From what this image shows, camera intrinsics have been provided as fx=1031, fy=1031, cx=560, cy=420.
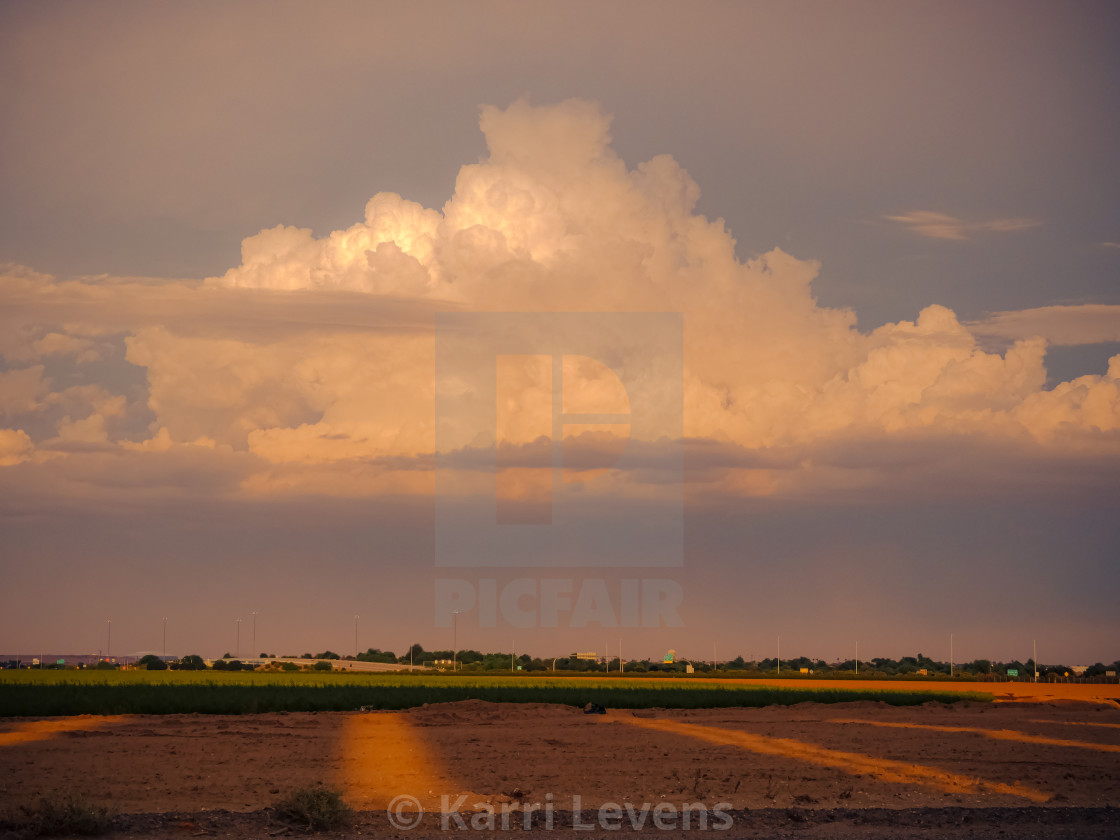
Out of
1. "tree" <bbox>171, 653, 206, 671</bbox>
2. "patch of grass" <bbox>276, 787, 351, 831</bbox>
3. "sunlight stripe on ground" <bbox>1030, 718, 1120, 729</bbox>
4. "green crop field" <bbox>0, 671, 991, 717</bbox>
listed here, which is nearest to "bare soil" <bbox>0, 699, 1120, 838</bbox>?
"patch of grass" <bbox>276, 787, 351, 831</bbox>

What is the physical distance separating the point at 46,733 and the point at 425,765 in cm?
1542

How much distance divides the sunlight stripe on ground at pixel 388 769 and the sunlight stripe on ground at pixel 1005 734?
2039 centimetres

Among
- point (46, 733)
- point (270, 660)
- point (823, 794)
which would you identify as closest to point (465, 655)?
point (270, 660)

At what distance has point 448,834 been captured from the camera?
17.9 m

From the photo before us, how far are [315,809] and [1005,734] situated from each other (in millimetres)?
29913

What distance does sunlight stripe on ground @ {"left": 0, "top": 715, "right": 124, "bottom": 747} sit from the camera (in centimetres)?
3256

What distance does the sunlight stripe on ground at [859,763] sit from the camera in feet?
76.6

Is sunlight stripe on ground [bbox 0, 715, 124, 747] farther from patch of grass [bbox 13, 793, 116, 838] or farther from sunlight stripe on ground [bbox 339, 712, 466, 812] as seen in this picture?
patch of grass [bbox 13, 793, 116, 838]

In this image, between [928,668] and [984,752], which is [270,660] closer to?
[928,668]

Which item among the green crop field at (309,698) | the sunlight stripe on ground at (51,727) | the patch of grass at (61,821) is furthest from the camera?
the green crop field at (309,698)

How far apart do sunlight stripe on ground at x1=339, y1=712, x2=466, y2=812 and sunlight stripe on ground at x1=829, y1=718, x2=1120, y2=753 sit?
20390 millimetres

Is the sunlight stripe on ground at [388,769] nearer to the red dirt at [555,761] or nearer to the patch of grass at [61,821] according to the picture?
the red dirt at [555,761]

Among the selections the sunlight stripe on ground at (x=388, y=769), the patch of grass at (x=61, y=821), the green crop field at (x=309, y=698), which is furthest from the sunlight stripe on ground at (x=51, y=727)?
the patch of grass at (x=61, y=821)

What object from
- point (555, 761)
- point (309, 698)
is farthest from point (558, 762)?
point (309, 698)
